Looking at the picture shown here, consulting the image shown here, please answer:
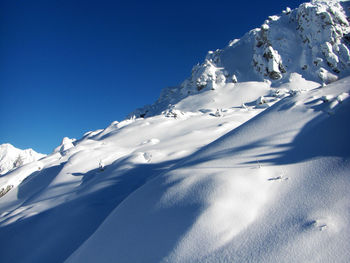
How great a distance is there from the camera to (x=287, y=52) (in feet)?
106

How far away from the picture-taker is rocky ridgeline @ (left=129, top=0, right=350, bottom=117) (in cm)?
2867

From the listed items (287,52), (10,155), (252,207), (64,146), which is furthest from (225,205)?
(10,155)

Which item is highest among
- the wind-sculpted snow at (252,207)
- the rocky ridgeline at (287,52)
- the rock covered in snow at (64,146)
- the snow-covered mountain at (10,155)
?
the snow-covered mountain at (10,155)

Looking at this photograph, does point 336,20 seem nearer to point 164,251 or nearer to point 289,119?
point 289,119

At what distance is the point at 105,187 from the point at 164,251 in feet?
17.2

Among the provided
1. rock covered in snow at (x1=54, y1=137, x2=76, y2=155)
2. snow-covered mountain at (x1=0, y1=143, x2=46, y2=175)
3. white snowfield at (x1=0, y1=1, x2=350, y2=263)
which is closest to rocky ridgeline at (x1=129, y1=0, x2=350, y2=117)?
rock covered in snow at (x1=54, y1=137, x2=76, y2=155)

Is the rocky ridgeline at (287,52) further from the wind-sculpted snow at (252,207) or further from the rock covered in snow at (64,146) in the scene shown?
the wind-sculpted snow at (252,207)

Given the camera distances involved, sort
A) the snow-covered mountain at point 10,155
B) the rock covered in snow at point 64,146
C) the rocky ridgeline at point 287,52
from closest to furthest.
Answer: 1. the rock covered in snow at point 64,146
2. the rocky ridgeline at point 287,52
3. the snow-covered mountain at point 10,155

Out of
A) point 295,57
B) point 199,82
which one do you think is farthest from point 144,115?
point 295,57

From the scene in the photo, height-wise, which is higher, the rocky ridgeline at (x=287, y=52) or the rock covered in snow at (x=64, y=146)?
the rocky ridgeline at (x=287, y=52)

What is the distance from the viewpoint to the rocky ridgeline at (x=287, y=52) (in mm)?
28672

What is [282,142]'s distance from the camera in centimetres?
545

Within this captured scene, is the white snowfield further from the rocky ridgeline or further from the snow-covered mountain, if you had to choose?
the snow-covered mountain

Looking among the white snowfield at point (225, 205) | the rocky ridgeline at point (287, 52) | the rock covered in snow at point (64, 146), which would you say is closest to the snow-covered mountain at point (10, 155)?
the rock covered in snow at point (64, 146)
